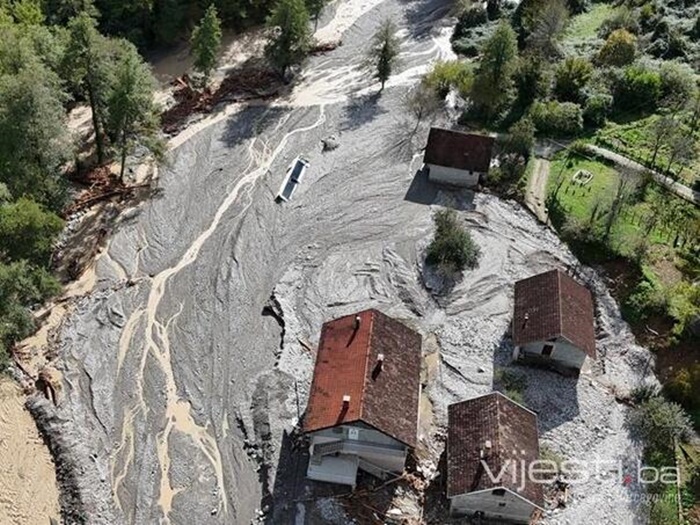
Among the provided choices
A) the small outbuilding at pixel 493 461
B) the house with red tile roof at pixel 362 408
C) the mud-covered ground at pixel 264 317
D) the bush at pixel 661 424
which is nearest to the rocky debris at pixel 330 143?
the mud-covered ground at pixel 264 317

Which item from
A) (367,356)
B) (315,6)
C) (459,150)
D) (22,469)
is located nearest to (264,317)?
(367,356)

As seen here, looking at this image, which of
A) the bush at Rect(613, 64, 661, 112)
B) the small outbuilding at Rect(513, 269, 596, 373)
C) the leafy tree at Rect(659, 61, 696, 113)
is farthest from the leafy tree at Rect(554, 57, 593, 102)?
the small outbuilding at Rect(513, 269, 596, 373)

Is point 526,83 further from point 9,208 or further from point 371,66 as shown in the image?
point 9,208

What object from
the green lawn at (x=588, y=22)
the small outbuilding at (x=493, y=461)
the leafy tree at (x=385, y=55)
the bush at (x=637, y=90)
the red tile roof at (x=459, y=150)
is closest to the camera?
the small outbuilding at (x=493, y=461)

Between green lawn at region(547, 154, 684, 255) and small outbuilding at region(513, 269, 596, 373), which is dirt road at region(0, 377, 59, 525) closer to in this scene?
small outbuilding at region(513, 269, 596, 373)

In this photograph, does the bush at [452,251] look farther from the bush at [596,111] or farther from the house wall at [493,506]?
the bush at [596,111]

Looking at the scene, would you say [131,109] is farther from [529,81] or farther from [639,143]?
[639,143]

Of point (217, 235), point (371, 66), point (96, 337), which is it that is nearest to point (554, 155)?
point (371, 66)
